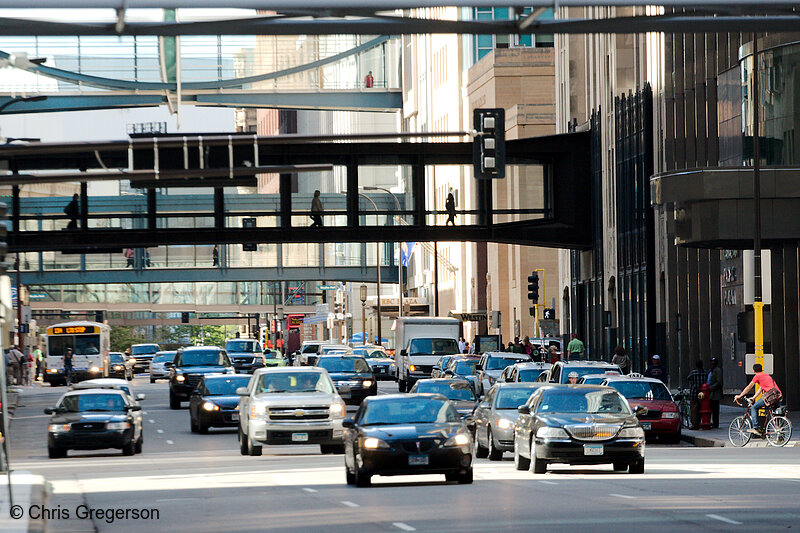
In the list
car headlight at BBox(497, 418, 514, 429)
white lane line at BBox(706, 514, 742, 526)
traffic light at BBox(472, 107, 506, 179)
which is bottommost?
white lane line at BBox(706, 514, 742, 526)

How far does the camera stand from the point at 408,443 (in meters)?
23.0

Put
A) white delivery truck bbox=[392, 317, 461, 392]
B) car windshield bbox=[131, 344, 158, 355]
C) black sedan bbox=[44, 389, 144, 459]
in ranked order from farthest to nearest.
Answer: car windshield bbox=[131, 344, 158, 355] < white delivery truck bbox=[392, 317, 461, 392] < black sedan bbox=[44, 389, 144, 459]

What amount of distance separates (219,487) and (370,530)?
7.41 meters

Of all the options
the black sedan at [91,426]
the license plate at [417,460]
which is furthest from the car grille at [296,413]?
the license plate at [417,460]

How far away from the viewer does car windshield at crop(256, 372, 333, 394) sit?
32.0m

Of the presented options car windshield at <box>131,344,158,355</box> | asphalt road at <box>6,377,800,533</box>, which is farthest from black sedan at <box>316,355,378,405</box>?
car windshield at <box>131,344,158,355</box>

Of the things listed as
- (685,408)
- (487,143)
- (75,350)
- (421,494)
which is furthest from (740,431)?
(75,350)

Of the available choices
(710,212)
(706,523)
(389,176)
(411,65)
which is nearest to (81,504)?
(706,523)

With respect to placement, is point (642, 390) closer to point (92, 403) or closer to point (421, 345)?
point (92, 403)

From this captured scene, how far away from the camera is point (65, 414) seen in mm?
33531

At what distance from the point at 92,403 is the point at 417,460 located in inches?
507

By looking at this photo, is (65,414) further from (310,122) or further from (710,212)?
(310,122)

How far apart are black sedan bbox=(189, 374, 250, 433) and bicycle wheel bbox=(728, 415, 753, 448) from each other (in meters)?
12.3

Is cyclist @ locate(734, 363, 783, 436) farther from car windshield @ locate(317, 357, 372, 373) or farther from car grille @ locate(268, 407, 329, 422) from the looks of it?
car windshield @ locate(317, 357, 372, 373)
